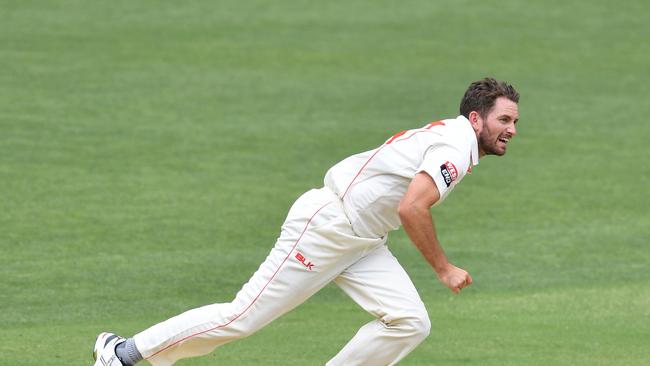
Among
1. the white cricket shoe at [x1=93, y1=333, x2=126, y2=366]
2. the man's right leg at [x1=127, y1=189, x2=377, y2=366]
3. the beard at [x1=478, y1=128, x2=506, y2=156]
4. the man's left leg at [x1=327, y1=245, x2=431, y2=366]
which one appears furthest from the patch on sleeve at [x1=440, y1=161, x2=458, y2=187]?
the white cricket shoe at [x1=93, y1=333, x2=126, y2=366]

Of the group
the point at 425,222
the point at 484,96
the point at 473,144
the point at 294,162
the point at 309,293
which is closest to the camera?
the point at 425,222

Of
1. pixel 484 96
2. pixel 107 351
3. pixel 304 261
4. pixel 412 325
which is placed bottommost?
pixel 107 351

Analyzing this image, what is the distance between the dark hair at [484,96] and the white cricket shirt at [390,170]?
9cm

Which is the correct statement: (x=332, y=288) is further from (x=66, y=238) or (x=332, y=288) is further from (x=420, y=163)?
(x=420, y=163)

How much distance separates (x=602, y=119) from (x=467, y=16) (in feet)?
17.9

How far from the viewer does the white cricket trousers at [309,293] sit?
23.6ft

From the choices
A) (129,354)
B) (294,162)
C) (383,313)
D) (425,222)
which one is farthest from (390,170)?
(294,162)

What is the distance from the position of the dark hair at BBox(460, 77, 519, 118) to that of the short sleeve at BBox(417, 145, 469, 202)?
41 cm

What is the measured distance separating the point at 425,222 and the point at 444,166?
0.34 m

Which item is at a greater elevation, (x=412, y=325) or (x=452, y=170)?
(x=452, y=170)

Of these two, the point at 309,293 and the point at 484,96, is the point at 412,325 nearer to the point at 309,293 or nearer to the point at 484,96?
the point at 309,293

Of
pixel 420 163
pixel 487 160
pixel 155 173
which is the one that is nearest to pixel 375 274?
pixel 420 163

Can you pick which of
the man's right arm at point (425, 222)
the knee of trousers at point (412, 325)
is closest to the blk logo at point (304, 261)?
the knee of trousers at point (412, 325)

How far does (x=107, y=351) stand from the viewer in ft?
24.3
